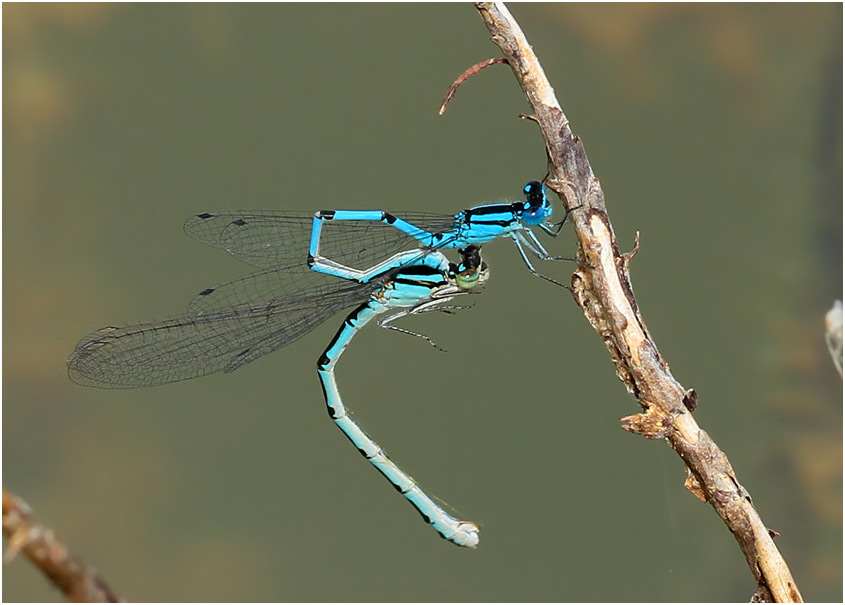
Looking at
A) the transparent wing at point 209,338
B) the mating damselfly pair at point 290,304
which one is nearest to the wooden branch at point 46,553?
the mating damselfly pair at point 290,304

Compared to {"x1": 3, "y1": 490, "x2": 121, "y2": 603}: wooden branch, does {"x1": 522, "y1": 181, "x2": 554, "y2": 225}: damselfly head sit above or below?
above

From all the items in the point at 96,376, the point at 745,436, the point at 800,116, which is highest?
the point at 800,116

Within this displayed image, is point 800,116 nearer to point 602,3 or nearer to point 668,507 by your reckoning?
point 602,3

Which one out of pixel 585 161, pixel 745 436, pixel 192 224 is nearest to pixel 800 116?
pixel 745 436

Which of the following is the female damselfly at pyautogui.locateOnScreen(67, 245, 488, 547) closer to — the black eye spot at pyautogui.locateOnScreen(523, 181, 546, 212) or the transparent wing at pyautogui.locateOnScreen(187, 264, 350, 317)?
the transparent wing at pyautogui.locateOnScreen(187, 264, 350, 317)

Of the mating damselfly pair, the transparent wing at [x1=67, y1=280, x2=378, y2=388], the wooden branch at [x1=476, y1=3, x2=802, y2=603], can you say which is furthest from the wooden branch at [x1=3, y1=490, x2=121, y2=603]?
the transparent wing at [x1=67, y1=280, x2=378, y2=388]

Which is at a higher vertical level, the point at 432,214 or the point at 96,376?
the point at 432,214

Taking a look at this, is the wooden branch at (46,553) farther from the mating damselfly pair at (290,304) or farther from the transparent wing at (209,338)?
the transparent wing at (209,338)
